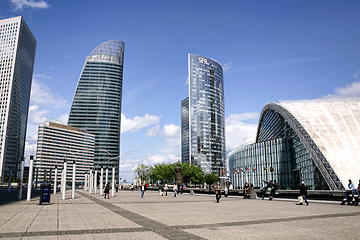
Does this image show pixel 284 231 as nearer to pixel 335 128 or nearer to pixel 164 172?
pixel 335 128

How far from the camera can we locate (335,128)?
5553 cm

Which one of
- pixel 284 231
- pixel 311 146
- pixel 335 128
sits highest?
pixel 335 128

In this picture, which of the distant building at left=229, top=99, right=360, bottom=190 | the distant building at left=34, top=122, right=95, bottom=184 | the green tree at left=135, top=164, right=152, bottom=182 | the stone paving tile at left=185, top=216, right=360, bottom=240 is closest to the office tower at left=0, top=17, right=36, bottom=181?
the distant building at left=34, top=122, right=95, bottom=184

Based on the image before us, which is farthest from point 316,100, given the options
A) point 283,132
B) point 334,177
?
point 334,177

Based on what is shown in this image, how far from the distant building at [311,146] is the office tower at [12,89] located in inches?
5948

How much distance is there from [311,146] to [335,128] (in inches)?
248

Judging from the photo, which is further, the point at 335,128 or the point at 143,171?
the point at 143,171

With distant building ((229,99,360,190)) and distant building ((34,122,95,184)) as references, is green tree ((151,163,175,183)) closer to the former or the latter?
distant building ((229,99,360,190))

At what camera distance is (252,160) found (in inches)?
→ 3420

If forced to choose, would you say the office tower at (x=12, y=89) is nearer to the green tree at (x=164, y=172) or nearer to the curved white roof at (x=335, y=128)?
the green tree at (x=164, y=172)

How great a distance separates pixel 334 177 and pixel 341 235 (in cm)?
4410

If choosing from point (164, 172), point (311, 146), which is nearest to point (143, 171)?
point (164, 172)

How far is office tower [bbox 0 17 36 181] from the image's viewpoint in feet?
579

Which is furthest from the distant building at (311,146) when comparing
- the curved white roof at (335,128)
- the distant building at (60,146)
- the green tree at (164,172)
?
the distant building at (60,146)
